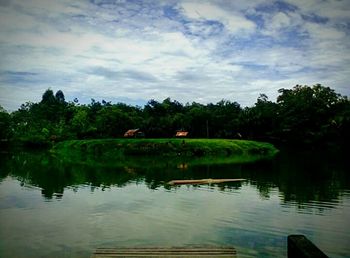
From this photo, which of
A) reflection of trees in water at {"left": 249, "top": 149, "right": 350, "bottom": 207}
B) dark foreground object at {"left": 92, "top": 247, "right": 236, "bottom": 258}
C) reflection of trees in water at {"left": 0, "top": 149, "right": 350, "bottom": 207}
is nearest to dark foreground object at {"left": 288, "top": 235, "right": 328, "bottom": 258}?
dark foreground object at {"left": 92, "top": 247, "right": 236, "bottom": 258}

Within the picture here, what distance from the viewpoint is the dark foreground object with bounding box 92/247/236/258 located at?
9.91m

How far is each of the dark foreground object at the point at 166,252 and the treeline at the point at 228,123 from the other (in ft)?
211

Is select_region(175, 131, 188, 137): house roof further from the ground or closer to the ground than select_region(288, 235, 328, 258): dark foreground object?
further from the ground

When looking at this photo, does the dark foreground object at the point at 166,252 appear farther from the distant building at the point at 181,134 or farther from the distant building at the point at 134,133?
the distant building at the point at 134,133

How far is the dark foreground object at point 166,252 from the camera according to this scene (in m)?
9.91

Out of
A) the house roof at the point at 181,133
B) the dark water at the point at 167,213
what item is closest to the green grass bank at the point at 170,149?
the house roof at the point at 181,133

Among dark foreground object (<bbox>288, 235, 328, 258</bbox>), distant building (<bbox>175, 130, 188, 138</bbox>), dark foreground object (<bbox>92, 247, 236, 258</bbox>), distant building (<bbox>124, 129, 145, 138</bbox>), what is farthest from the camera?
distant building (<bbox>124, 129, 145, 138</bbox>)

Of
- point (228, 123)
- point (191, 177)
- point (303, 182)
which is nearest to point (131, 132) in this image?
point (228, 123)

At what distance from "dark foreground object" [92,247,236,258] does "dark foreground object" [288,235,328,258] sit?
4.25 metres

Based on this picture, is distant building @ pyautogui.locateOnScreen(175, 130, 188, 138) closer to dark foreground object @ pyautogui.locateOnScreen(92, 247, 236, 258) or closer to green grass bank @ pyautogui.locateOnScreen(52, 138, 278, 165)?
green grass bank @ pyautogui.locateOnScreen(52, 138, 278, 165)

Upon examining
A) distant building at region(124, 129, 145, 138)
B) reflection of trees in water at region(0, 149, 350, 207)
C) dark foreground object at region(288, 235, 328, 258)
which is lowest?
reflection of trees in water at region(0, 149, 350, 207)

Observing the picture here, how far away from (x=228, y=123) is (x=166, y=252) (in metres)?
69.4

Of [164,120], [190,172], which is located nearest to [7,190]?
[190,172]

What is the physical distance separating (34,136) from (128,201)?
2573 inches
